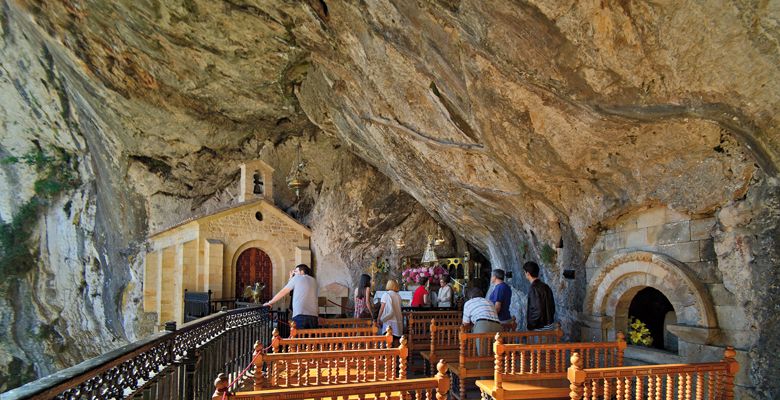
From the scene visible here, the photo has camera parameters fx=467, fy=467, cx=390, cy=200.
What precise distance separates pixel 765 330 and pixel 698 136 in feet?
6.48

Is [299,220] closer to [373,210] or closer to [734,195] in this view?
[373,210]

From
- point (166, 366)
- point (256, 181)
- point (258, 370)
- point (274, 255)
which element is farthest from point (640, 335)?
point (256, 181)

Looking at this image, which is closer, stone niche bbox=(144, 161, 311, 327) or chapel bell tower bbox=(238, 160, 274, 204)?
stone niche bbox=(144, 161, 311, 327)

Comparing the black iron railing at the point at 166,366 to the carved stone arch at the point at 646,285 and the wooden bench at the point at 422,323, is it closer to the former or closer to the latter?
the wooden bench at the point at 422,323

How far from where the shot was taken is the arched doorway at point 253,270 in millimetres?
16188

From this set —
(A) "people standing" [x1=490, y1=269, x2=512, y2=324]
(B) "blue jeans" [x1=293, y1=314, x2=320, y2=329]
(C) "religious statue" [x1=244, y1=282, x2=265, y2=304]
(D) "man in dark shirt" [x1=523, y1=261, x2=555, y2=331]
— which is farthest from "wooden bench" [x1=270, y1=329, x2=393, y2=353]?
(C) "religious statue" [x1=244, y1=282, x2=265, y2=304]

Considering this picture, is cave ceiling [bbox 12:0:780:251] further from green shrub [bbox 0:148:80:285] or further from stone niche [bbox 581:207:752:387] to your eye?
green shrub [bbox 0:148:80:285]

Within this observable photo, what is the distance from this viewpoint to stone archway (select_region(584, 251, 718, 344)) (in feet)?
16.4

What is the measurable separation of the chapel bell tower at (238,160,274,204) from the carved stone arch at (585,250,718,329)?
1279 cm

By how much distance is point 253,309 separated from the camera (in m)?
8.29

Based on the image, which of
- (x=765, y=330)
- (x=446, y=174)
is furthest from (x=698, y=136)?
(x=446, y=174)

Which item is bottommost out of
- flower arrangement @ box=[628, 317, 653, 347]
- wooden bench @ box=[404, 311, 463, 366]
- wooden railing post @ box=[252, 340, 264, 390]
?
wooden bench @ box=[404, 311, 463, 366]

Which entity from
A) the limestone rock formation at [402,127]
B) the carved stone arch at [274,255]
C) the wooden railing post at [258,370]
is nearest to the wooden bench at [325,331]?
the wooden railing post at [258,370]

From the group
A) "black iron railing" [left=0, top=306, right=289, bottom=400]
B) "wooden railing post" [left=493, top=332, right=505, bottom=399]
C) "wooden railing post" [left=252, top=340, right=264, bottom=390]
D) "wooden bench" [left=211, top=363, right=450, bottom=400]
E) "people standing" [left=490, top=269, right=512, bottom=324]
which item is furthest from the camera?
"people standing" [left=490, top=269, right=512, bottom=324]
